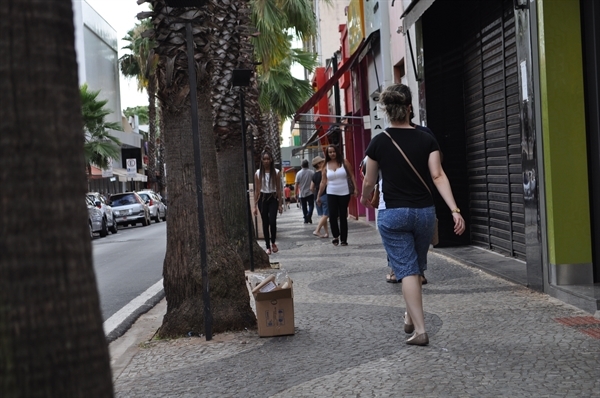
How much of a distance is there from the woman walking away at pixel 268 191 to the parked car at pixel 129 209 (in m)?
25.4

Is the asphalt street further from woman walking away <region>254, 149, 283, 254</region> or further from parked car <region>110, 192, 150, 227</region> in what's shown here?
parked car <region>110, 192, 150, 227</region>

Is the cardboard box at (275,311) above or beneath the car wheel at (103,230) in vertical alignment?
above

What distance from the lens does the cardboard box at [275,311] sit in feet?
Result: 22.9

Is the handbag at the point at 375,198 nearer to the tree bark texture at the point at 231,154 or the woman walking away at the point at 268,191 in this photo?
the tree bark texture at the point at 231,154

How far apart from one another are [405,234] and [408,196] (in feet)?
0.88

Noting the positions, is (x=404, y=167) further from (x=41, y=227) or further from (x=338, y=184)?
(x=338, y=184)

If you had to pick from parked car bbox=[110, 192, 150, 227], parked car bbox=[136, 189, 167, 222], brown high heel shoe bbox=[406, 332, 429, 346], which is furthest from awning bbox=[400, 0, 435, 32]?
parked car bbox=[136, 189, 167, 222]

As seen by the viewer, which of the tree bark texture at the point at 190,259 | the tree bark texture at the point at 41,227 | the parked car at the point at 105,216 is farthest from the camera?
the parked car at the point at 105,216

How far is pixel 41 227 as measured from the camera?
6.64 feet

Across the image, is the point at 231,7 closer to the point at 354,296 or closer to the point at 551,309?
the point at 354,296

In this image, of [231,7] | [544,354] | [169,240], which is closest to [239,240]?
[231,7]

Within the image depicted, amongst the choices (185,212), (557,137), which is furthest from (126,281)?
(557,137)

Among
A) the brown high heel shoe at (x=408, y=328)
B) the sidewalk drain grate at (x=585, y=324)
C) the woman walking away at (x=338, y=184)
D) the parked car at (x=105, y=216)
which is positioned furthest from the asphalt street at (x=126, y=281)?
the parked car at (x=105, y=216)

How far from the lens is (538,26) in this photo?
26.1 ft
